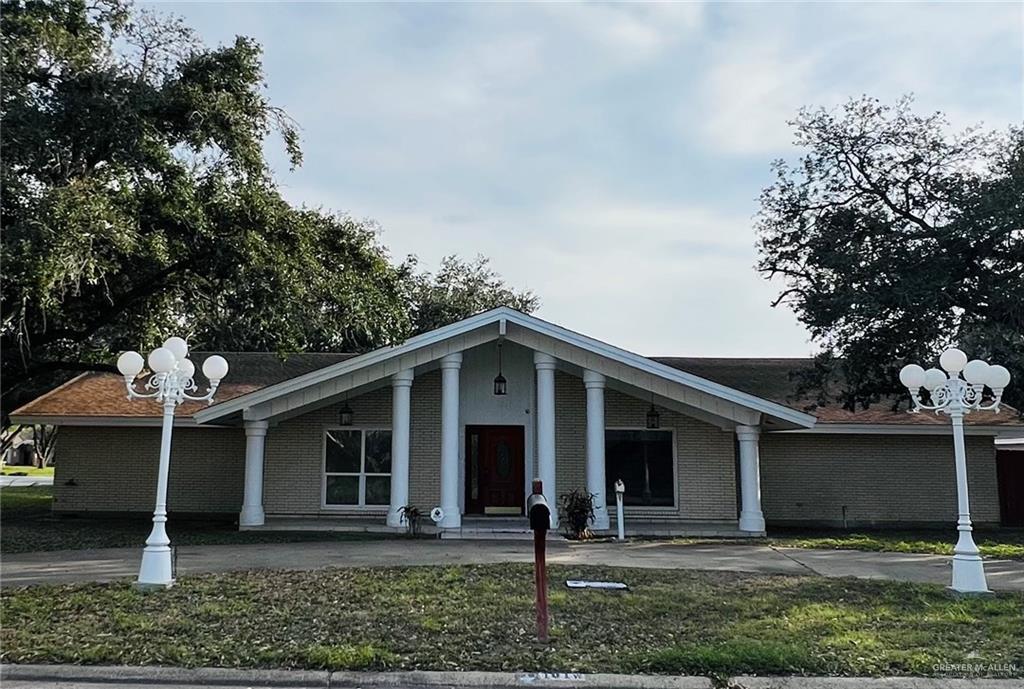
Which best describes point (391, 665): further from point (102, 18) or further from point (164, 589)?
point (102, 18)

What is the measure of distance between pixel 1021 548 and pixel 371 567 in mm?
10637

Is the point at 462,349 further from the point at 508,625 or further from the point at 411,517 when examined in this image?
the point at 508,625

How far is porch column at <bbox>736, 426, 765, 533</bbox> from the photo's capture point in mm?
14719

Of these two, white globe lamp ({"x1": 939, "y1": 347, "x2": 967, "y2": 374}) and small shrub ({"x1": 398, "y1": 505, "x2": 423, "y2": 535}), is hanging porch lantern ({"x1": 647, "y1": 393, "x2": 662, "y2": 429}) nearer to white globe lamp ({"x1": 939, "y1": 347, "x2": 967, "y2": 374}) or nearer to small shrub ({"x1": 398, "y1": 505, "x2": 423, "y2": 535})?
small shrub ({"x1": 398, "y1": 505, "x2": 423, "y2": 535})

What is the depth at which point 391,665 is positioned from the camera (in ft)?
19.1

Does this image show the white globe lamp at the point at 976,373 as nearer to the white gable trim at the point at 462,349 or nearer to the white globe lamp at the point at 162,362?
the white gable trim at the point at 462,349

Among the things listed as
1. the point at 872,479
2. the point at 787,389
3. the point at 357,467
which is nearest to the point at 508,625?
the point at 357,467

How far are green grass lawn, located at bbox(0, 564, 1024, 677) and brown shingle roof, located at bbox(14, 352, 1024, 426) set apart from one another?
8.33m

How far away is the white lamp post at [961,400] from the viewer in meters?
8.69

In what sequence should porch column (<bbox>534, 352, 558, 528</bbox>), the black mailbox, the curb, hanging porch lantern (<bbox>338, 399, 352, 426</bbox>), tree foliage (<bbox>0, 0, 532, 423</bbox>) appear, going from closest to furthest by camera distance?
1. the curb
2. the black mailbox
3. tree foliage (<bbox>0, 0, 532, 423</bbox>)
4. porch column (<bbox>534, 352, 558, 528</bbox>)
5. hanging porch lantern (<bbox>338, 399, 352, 426</bbox>)

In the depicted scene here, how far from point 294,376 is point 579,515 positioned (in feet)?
28.1

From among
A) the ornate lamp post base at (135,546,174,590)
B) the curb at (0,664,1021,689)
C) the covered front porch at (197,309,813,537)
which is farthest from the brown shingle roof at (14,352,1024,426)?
the curb at (0,664,1021,689)

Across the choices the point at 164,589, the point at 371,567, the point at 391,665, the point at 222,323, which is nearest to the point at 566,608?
the point at 391,665

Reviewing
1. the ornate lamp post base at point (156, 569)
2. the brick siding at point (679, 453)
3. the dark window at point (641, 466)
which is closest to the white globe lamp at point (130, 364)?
the ornate lamp post base at point (156, 569)
